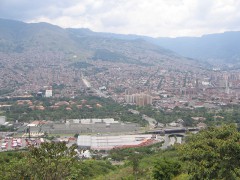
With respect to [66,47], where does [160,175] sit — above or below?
below

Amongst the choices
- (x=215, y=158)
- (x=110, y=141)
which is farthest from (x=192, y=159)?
(x=110, y=141)

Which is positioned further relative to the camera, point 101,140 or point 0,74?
point 0,74

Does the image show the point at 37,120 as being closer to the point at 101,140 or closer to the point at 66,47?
the point at 101,140

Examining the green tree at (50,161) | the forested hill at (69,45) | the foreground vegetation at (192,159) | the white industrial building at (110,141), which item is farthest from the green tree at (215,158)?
the forested hill at (69,45)

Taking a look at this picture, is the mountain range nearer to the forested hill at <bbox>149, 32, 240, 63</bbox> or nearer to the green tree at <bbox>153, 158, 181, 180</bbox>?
the forested hill at <bbox>149, 32, 240, 63</bbox>

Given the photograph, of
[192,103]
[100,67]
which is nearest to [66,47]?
[100,67]

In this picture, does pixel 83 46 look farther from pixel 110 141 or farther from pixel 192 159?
pixel 192 159
